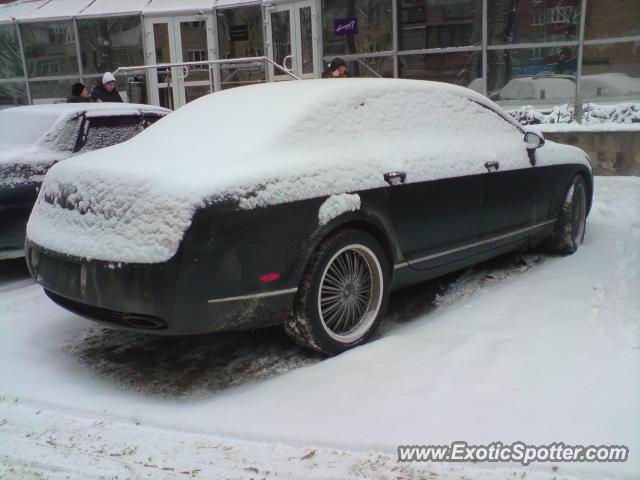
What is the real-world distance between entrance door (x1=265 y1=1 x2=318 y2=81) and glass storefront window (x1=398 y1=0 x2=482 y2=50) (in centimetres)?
196

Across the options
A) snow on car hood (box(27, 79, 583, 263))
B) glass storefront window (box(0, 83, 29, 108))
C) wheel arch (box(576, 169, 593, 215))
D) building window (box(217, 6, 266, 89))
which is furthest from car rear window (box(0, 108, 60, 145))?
glass storefront window (box(0, 83, 29, 108))

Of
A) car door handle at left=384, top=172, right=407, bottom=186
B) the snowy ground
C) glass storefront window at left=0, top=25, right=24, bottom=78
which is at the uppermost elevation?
glass storefront window at left=0, top=25, right=24, bottom=78

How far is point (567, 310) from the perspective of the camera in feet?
14.3

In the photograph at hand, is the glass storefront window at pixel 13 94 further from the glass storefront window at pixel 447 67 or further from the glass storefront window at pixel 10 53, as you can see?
the glass storefront window at pixel 447 67

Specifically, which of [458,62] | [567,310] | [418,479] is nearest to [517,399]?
[418,479]

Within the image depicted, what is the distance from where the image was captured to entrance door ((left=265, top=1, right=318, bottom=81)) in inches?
558

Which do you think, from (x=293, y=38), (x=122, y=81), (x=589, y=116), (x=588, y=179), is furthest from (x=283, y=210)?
(x=122, y=81)

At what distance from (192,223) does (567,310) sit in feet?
8.47

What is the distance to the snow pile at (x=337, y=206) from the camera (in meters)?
3.65

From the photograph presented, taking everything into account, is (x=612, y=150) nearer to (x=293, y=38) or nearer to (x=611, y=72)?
(x=611, y=72)

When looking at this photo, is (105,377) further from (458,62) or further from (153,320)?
(458,62)

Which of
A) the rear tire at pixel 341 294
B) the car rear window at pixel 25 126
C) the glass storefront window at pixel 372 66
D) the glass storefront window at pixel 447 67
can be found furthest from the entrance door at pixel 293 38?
the rear tire at pixel 341 294

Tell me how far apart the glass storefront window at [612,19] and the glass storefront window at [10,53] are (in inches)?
510

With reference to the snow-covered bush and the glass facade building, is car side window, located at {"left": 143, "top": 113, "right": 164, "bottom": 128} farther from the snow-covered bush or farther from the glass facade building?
the glass facade building
